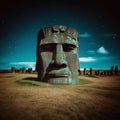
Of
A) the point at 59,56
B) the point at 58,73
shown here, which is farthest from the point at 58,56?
the point at 58,73

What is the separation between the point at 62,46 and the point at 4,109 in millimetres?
5263

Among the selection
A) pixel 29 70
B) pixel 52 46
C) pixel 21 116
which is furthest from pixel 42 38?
pixel 29 70

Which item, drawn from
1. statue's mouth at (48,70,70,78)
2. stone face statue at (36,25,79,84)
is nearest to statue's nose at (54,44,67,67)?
stone face statue at (36,25,79,84)

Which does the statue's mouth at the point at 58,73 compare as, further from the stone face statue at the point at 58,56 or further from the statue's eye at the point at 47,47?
the statue's eye at the point at 47,47

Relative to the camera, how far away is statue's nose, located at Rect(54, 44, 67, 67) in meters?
7.29

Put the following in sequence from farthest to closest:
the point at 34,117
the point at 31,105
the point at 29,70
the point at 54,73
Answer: the point at 29,70 → the point at 54,73 → the point at 31,105 → the point at 34,117

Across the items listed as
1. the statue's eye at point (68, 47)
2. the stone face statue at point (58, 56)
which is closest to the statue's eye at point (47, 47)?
the stone face statue at point (58, 56)

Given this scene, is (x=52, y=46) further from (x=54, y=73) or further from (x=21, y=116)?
(x=21, y=116)

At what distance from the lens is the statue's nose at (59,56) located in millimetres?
7289

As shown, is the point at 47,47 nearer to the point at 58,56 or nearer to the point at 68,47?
the point at 58,56

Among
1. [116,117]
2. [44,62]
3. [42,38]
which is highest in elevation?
[42,38]

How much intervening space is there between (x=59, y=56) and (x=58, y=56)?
55 mm

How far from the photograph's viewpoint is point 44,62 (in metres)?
7.70

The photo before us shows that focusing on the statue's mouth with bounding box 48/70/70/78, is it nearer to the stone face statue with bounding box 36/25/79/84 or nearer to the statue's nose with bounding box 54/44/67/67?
the stone face statue with bounding box 36/25/79/84
